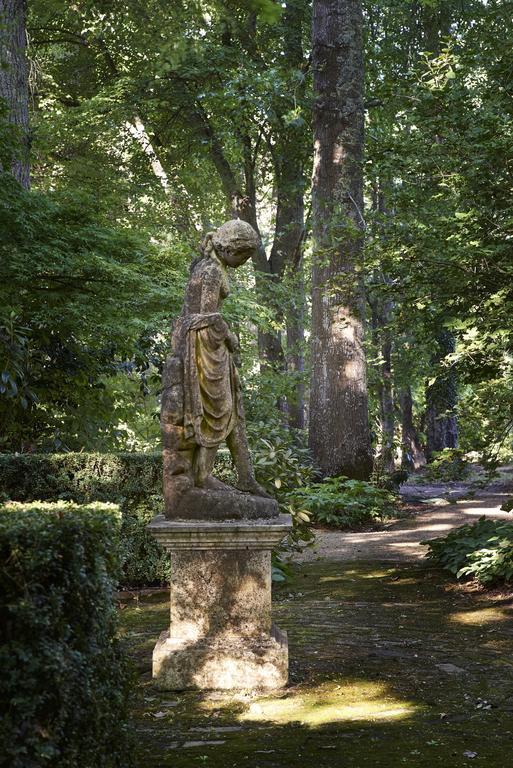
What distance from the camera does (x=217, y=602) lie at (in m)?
5.83

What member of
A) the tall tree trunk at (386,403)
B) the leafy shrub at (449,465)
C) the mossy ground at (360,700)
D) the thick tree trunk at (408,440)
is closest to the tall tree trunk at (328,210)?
the tall tree trunk at (386,403)

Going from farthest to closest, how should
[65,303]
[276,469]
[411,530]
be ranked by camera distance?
1. [411,530]
2. [276,469]
3. [65,303]

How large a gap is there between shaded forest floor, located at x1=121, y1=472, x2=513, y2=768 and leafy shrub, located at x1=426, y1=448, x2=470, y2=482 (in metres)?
1.32

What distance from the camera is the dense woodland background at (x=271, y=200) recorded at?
877cm

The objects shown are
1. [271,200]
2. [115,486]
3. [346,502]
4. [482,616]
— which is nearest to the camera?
[482,616]

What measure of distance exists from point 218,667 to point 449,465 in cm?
459

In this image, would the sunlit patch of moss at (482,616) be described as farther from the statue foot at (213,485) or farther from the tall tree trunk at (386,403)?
the tall tree trunk at (386,403)

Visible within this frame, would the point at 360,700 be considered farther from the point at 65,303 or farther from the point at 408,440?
the point at 408,440

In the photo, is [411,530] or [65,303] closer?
[65,303]

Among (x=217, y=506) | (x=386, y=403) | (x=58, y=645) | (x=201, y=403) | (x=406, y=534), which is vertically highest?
(x=386, y=403)

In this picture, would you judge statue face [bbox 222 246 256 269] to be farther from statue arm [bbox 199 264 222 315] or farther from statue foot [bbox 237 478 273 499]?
statue foot [bbox 237 478 273 499]

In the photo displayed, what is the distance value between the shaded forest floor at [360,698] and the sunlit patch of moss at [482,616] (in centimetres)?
2

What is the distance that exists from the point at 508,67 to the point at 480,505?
35.5 feet

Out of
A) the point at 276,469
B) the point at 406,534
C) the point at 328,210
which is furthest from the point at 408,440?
the point at 276,469
